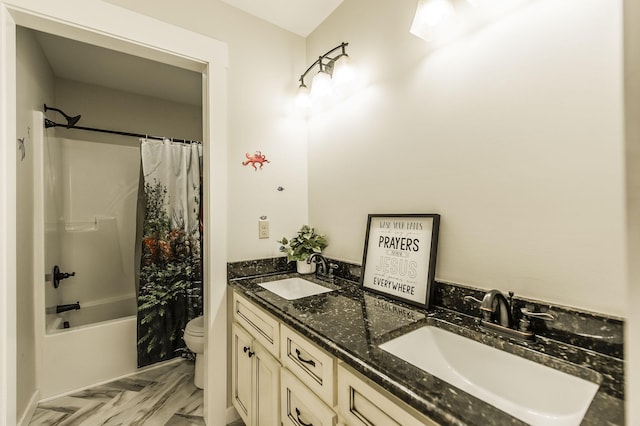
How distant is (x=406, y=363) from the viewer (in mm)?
742

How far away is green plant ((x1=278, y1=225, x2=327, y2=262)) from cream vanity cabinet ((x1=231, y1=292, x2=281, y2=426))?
1.41 feet

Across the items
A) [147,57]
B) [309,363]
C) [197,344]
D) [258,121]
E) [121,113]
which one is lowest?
[197,344]

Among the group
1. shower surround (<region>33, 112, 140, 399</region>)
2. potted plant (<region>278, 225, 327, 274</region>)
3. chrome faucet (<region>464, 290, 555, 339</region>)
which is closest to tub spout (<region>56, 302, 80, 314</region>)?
shower surround (<region>33, 112, 140, 399</region>)

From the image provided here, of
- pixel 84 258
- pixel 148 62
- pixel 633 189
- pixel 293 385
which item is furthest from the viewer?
pixel 84 258

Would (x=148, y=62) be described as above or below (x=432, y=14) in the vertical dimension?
above

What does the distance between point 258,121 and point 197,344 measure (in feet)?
5.21

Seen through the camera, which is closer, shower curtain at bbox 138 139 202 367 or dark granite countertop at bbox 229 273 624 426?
dark granite countertop at bbox 229 273 624 426

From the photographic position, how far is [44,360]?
1938mm

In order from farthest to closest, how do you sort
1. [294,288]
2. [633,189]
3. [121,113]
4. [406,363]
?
1. [121,113]
2. [294,288]
3. [406,363]
4. [633,189]

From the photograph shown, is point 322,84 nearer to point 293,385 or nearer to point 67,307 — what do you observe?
point 293,385

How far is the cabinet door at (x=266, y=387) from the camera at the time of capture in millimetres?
1178

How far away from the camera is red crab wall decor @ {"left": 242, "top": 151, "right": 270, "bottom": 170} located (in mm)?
1791

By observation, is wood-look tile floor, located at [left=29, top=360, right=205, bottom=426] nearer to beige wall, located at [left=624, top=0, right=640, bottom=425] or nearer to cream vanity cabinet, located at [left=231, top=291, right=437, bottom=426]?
cream vanity cabinet, located at [left=231, top=291, right=437, bottom=426]

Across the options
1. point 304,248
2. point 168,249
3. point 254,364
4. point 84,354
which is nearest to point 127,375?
point 84,354
